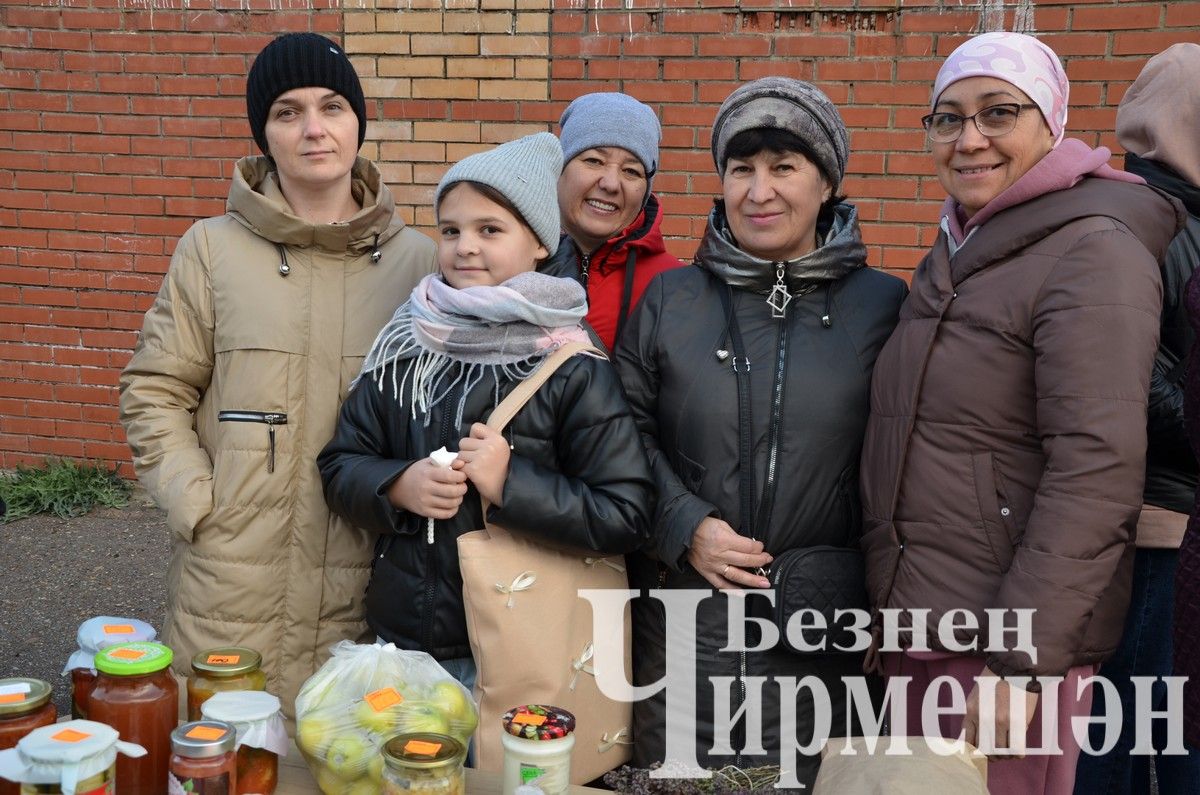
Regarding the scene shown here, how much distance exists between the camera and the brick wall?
4273 mm

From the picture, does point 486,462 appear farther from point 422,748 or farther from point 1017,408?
point 1017,408

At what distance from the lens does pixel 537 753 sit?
59.9 inches

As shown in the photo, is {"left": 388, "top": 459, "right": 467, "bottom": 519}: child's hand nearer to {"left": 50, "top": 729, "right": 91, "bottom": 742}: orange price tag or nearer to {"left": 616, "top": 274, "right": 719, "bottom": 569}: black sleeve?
{"left": 616, "top": 274, "right": 719, "bottom": 569}: black sleeve

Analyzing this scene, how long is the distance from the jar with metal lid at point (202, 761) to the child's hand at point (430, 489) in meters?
0.64

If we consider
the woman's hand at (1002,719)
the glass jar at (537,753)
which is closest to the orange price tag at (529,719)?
the glass jar at (537,753)

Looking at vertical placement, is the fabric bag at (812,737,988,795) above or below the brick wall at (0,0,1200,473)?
below

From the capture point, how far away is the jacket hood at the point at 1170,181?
2.36m

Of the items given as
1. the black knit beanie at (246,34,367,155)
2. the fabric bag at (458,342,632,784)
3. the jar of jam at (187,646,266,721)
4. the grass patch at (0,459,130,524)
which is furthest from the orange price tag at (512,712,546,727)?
the grass patch at (0,459,130,524)

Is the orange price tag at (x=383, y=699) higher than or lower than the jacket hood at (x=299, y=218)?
lower

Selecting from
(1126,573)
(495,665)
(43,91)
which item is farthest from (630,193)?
(43,91)

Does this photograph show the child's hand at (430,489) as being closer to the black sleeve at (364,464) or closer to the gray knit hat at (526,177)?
the black sleeve at (364,464)

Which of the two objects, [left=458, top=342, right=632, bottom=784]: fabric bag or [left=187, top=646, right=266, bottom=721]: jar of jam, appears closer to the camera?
[left=187, top=646, right=266, bottom=721]: jar of jam

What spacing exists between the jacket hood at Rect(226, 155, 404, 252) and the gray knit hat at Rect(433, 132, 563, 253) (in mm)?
213

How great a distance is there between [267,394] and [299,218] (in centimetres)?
42
